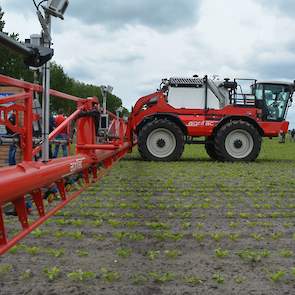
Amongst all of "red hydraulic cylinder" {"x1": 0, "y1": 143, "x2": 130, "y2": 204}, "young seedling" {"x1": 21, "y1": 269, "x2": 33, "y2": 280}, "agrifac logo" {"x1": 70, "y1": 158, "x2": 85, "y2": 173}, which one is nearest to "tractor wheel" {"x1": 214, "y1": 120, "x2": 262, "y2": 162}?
"agrifac logo" {"x1": 70, "y1": 158, "x2": 85, "y2": 173}

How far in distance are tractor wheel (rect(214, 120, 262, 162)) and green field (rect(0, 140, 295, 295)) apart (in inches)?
238

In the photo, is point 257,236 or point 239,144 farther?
point 239,144

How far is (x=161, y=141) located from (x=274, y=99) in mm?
3916

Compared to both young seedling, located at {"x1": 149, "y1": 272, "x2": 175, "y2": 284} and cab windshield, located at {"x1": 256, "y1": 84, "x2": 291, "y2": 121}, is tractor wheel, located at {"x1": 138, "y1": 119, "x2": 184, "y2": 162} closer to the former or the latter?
cab windshield, located at {"x1": 256, "y1": 84, "x2": 291, "y2": 121}

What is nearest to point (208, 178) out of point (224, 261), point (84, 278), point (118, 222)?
point (118, 222)

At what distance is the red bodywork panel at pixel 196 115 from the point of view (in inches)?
580

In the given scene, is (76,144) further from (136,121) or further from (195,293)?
(136,121)

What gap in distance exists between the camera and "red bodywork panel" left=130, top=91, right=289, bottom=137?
14.7m

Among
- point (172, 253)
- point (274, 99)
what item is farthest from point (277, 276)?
point (274, 99)

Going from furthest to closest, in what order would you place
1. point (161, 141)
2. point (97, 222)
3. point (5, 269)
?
1. point (161, 141)
2. point (97, 222)
3. point (5, 269)

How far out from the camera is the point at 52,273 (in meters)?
3.92

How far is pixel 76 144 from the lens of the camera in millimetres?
7539

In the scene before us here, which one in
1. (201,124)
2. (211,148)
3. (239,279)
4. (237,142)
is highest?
(201,124)

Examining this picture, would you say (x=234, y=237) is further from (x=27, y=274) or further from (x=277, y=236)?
(x=27, y=274)
